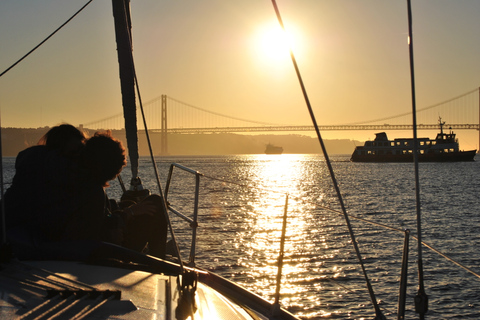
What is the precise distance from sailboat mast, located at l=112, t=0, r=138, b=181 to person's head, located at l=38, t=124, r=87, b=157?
1363 mm

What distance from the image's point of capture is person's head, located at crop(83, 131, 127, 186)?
211cm

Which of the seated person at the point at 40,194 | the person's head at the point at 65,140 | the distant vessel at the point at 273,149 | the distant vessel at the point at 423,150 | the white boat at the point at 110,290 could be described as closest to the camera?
the white boat at the point at 110,290

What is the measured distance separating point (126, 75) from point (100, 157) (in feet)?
6.44

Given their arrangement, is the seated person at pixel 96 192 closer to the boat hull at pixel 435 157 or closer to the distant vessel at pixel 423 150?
the distant vessel at pixel 423 150

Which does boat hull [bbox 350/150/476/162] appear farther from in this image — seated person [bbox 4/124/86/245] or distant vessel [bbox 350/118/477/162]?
seated person [bbox 4/124/86/245]

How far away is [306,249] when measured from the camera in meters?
10.5

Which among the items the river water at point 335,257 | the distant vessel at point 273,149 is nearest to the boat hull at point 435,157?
the river water at point 335,257

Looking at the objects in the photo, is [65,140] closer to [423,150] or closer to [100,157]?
[100,157]

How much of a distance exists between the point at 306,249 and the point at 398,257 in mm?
1903

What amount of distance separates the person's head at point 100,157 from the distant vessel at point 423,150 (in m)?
69.6

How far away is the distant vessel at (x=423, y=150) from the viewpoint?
70375mm

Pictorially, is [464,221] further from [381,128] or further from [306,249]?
[381,128]

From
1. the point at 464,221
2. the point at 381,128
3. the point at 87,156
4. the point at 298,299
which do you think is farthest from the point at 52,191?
the point at 381,128

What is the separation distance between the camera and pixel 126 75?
395 cm
